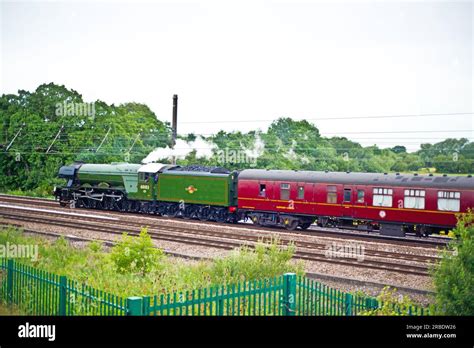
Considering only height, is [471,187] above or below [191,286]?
above

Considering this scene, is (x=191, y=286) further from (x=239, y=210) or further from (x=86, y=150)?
(x=86, y=150)

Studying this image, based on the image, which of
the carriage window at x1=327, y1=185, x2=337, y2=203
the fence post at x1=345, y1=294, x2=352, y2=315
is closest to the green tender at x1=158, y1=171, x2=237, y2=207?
the carriage window at x1=327, y1=185, x2=337, y2=203

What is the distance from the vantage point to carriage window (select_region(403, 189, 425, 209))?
2355cm

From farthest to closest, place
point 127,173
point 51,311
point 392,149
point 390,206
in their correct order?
1. point 392,149
2. point 127,173
3. point 390,206
4. point 51,311

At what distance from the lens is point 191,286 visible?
13781 mm

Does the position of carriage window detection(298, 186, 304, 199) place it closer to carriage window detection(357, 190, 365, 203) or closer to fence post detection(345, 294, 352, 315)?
carriage window detection(357, 190, 365, 203)

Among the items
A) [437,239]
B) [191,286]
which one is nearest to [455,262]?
[191,286]

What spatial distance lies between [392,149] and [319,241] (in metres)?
26.1

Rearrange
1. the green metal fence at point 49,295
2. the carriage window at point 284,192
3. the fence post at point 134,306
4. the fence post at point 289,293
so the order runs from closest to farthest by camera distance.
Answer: the fence post at point 134,306, the green metal fence at point 49,295, the fence post at point 289,293, the carriage window at point 284,192

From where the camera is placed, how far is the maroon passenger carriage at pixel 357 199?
2314cm

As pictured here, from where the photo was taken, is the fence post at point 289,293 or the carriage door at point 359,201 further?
the carriage door at point 359,201
